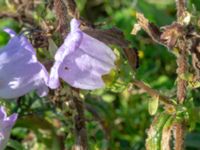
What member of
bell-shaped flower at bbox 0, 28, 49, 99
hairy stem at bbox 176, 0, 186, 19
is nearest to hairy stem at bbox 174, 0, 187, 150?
hairy stem at bbox 176, 0, 186, 19

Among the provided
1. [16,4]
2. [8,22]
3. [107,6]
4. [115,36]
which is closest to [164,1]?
[107,6]

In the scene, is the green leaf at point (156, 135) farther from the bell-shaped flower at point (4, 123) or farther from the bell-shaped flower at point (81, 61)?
the bell-shaped flower at point (4, 123)

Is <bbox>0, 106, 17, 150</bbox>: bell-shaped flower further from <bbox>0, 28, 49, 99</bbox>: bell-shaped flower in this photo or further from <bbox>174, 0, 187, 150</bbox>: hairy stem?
<bbox>174, 0, 187, 150</bbox>: hairy stem

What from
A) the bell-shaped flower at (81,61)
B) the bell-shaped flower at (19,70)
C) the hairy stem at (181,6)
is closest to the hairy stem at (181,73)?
the hairy stem at (181,6)

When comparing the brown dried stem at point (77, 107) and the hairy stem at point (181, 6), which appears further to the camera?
the brown dried stem at point (77, 107)

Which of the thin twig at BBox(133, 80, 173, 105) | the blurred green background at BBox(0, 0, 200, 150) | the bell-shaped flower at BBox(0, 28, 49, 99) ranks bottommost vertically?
the blurred green background at BBox(0, 0, 200, 150)

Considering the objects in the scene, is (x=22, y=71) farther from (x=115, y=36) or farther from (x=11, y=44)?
(x=115, y=36)
